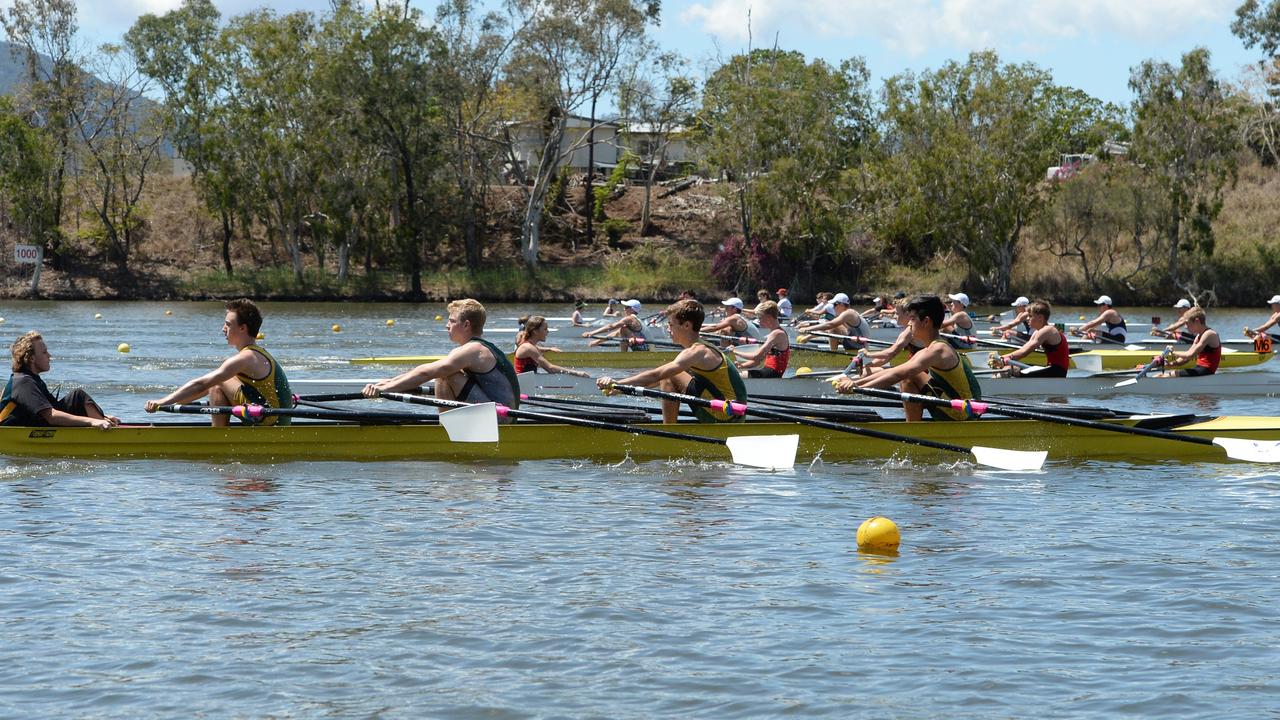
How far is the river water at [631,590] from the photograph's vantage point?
21.1ft

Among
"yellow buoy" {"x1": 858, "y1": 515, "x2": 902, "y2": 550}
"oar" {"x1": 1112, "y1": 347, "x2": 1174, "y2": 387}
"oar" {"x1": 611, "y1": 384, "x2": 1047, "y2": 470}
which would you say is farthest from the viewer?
"oar" {"x1": 1112, "y1": 347, "x2": 1174, "y2": 387}

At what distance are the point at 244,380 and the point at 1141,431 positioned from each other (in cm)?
780

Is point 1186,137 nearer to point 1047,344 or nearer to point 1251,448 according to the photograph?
point 1047,344

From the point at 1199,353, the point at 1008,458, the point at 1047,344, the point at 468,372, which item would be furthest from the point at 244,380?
the point at 1199,353

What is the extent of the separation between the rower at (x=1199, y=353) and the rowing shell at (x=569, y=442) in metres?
6.69

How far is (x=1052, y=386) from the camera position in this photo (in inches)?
722

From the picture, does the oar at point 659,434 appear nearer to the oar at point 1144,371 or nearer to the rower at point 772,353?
the rower at point 772,353

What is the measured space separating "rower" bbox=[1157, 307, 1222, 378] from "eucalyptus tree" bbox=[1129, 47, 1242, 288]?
33.1 m

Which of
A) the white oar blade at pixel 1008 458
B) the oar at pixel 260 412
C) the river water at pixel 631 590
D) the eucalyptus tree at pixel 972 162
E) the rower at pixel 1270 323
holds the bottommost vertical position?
the river water at pixel 631 590

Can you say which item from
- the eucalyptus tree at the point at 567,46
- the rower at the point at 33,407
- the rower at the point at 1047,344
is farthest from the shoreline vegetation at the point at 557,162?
the rower at the point at 33,407

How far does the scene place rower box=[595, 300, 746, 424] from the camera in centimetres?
1214

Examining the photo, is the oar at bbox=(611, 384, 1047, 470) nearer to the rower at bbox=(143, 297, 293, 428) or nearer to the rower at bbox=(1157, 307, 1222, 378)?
the rower at bbox=(143, 297, 293, 428)

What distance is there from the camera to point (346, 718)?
609 centimetres

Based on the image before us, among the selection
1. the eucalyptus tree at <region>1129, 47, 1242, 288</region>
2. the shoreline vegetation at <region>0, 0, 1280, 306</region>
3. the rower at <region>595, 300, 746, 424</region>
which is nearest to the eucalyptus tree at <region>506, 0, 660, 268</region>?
the shoreline vegetation at <region>0, 0, 1280, 306</region>
